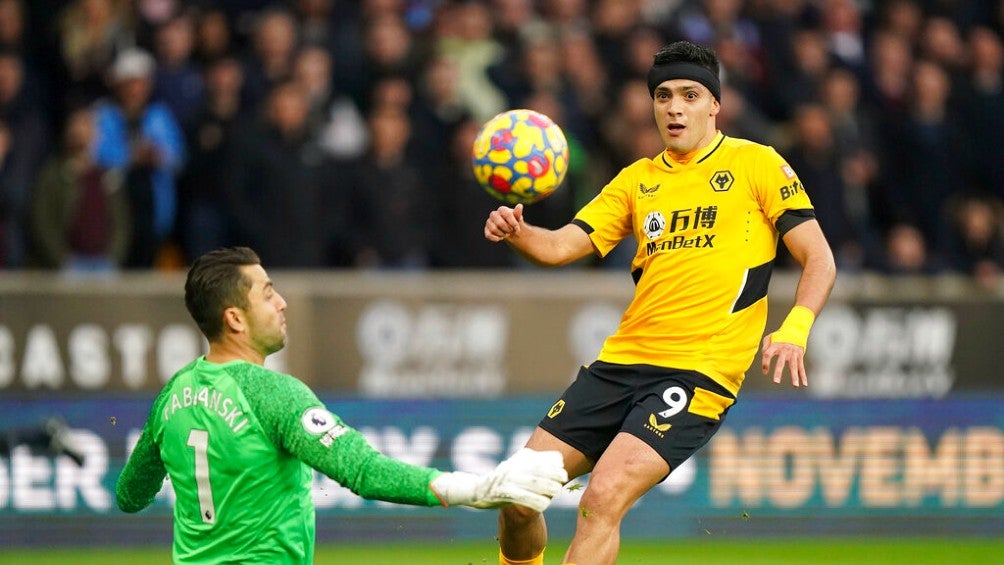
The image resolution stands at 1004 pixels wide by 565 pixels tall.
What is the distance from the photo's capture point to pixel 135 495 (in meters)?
6.42

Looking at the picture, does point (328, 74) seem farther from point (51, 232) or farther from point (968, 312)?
point (968, 312)

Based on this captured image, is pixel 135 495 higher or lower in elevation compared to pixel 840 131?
lower

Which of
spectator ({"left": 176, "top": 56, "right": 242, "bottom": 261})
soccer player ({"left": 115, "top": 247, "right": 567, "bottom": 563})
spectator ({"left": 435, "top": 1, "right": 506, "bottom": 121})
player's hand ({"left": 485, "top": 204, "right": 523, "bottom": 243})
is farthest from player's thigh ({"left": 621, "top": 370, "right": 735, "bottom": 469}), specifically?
spectator ({"left": 435, "top": 1, "right": 506, "bottom": 121})

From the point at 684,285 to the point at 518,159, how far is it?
947mm

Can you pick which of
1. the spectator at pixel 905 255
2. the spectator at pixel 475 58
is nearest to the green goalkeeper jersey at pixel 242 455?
the spectator at pixel 475 58

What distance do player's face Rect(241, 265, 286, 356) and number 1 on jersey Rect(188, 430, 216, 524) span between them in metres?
0.40

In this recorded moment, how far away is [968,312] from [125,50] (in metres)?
7.49

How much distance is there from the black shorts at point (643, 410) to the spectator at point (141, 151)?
22.0ft

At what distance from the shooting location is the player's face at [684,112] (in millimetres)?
7617

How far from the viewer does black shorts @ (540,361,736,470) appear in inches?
291

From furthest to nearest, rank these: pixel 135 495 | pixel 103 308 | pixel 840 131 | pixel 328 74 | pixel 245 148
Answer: pixel 840 131 < pixel 328 74 < pixel 245 148 < pixel 103 308 < pixel 135 495

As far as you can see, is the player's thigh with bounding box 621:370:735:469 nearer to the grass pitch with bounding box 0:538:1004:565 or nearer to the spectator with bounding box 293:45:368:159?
the grass pitch with bounding box 0:538:1004:565

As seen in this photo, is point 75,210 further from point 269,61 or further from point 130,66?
point 269,61

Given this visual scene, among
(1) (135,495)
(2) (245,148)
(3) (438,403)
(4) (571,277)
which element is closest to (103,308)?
(2) (245,148)
